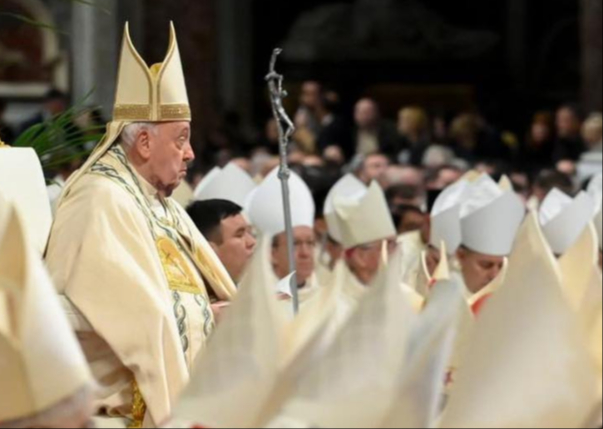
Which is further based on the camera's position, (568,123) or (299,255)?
(568,123)

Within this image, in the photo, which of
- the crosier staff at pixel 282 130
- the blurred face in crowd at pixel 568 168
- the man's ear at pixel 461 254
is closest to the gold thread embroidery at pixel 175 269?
the crosier staff at pixel 282 130

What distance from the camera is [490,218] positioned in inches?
465

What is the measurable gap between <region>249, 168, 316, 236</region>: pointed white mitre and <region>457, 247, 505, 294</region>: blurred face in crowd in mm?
770

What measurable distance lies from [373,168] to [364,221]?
14.1 feet

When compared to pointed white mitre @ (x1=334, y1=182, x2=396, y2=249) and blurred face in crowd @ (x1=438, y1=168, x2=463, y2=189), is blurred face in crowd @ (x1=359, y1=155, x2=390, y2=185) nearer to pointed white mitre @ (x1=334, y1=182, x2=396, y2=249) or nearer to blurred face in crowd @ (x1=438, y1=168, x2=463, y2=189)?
blurred face in crowd @ (x1=438, y1=168, x2=463, y2=189)

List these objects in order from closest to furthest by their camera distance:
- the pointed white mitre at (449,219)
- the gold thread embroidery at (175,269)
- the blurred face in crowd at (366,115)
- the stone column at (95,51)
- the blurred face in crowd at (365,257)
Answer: the gold thread embroidery at (175,269)
the pointed white mitre at (449,219)
the blurred face in crowd at (365,257)
the blurred face in crowd at (366,115)
the stone column at (95,51)

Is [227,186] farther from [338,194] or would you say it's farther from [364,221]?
[338,194]

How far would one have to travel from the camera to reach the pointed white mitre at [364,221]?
41.0 feet

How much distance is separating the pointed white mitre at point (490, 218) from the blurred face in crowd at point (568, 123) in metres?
7.19

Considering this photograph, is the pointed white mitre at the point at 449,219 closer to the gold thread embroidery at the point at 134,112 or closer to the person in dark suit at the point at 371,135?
the gold thread embroidery at the point at 134,112

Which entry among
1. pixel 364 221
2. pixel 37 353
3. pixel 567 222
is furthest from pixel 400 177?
pixel 37 353

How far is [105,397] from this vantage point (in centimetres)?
858

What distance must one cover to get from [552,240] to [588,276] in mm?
5403

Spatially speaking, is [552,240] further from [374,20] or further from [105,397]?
[374,20]
